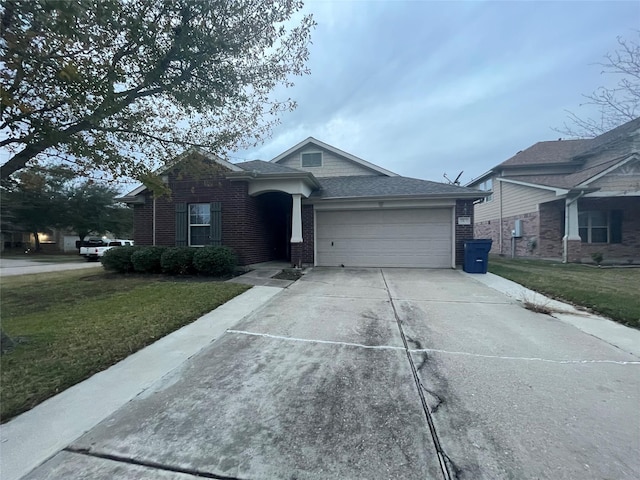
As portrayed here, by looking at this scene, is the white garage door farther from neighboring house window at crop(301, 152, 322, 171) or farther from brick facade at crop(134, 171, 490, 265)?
neighboring house window at crop(301, 152, 322, 171)

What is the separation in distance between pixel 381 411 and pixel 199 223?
391 inches

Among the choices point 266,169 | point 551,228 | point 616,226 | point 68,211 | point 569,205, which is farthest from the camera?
point 68,211

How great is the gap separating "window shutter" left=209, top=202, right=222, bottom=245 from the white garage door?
3640 mm

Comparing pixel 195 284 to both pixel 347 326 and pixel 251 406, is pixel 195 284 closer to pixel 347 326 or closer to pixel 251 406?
pixel 347 326

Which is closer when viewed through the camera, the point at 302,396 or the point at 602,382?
the point at 302,396

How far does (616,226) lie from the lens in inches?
574

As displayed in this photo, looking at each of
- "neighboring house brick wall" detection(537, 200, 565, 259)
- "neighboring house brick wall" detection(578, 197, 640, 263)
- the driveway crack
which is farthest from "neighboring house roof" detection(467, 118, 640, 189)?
the driveway crack

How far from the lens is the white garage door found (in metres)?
11.4

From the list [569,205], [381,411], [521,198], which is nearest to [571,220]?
[569,205]

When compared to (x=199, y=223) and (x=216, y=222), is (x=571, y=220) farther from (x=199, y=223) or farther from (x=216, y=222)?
(x=199, y=223)

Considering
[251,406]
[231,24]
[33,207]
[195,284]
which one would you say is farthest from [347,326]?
[33,207]

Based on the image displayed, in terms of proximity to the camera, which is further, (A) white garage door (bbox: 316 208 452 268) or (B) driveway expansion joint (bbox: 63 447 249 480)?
(A) white garage door (bbox: 316 208 452 268)

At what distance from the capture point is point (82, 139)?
5211 mm

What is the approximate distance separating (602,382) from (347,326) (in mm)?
2985
